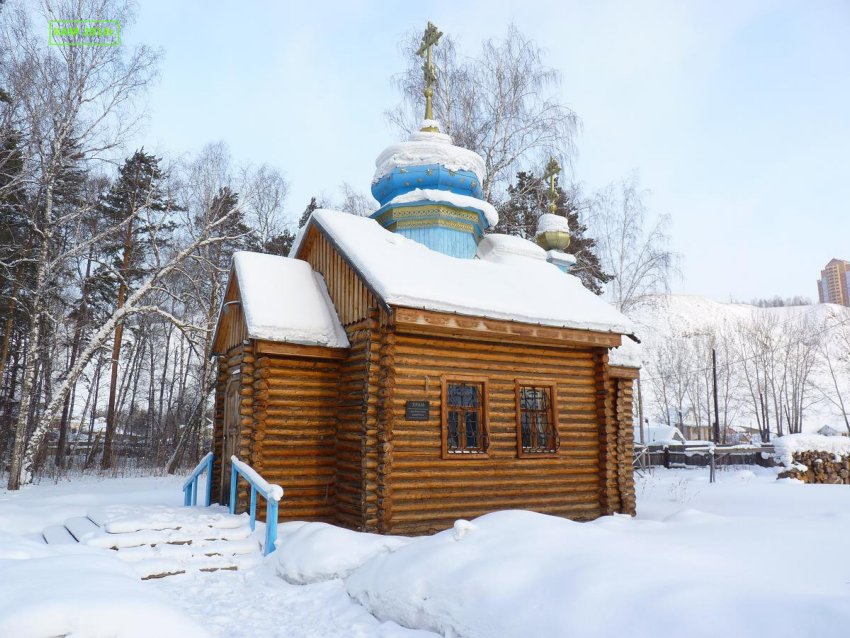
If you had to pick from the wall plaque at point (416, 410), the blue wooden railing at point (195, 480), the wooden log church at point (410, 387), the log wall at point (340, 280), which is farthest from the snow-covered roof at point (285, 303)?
the blue wooden railing at point (195, 480)

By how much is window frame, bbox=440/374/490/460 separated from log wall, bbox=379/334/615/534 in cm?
7

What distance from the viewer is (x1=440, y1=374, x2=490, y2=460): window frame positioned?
954 centimetres

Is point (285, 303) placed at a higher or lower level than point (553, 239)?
lower

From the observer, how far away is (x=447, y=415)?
380 inches

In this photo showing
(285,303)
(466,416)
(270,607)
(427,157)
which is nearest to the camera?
(270,607)

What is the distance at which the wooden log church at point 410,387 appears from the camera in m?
9.06

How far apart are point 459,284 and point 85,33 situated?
509 inches

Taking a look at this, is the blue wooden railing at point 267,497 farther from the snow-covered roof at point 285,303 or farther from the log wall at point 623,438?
the log wall at point 623,438

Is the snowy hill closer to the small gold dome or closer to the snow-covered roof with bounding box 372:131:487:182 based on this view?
the small gold dome

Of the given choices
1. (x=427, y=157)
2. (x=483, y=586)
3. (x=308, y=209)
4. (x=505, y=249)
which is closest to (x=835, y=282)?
(x=308, y=209)

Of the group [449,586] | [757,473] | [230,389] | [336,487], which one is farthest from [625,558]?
[757,473]

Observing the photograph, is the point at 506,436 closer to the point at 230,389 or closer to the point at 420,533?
the point at 420,533

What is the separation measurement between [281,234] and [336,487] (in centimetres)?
1953

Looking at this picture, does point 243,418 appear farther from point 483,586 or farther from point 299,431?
point 483,586
